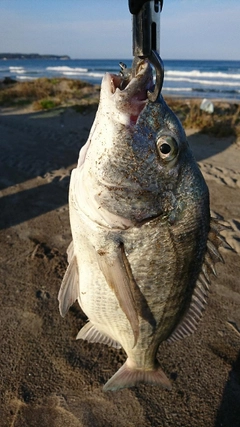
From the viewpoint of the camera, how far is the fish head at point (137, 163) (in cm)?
166

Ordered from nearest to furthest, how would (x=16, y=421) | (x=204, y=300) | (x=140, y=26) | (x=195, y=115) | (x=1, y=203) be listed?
1. (x=140, y=26)
2. (x=204, y=300)
3. (x=16, y=421)
4. (x=1, y=203)
5. (x=195, y=115)

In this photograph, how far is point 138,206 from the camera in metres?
1.69

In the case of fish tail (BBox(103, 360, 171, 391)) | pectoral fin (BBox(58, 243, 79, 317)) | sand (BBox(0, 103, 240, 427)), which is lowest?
sand (BBox(0, 103, 240, 427))

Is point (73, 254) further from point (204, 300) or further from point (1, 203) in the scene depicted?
point (1, 203)

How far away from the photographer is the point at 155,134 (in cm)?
169

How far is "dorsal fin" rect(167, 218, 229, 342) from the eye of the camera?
189cm

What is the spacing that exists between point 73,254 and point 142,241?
0.50 metres

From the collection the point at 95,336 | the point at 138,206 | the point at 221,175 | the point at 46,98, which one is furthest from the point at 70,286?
the point at 46,98

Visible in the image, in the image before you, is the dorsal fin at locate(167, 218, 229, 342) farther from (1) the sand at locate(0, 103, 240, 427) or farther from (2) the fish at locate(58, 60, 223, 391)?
(1) the sand at locate(0, 103, 240, 427)

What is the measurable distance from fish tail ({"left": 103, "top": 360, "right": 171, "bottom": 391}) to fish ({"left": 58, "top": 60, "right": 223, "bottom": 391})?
0.50 metres

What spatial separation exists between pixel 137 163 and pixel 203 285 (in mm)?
799

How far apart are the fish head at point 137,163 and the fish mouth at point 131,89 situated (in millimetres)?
17

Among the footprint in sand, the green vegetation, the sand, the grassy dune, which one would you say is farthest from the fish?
the green vegetation

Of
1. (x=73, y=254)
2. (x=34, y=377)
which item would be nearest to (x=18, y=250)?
(x=34, y=377)
